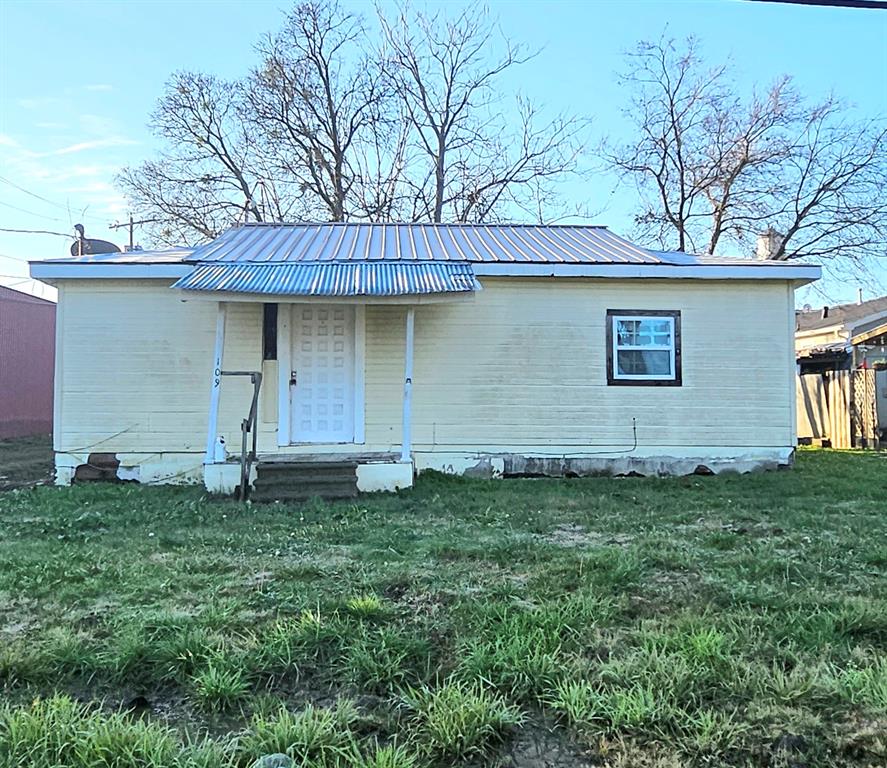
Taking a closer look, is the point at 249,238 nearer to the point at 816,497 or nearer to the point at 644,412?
the point at 644,412

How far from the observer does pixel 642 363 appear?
9.20 m

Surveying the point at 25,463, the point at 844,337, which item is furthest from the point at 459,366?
the point at 844,337

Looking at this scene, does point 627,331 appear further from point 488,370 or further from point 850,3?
point 850,3

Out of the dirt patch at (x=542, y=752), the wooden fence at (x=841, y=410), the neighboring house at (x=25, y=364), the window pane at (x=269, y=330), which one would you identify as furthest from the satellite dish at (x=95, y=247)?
the wooden fence at (x=841, y=410)

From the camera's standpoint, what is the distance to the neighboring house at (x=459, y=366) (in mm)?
8805

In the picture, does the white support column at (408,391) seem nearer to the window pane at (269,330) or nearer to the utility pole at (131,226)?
the window pane at (269,330)

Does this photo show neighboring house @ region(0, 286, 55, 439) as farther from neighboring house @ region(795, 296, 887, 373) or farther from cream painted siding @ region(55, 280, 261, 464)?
neighboring house @ region(795, 296, 887, 373)

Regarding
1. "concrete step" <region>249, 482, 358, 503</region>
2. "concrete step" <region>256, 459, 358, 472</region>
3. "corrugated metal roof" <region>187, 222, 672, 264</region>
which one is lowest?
"concrete step" <region>249, 482, 358, 503</region>

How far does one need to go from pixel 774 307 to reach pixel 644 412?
7.69 ft

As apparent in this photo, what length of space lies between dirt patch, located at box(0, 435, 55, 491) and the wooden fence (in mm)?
15068

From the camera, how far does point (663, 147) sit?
923 inches

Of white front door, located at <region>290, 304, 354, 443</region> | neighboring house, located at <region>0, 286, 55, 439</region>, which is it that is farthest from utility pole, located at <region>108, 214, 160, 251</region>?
white front door, located at <region>290, 304, 354, 443</region>

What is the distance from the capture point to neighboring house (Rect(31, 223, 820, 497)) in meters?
8.80

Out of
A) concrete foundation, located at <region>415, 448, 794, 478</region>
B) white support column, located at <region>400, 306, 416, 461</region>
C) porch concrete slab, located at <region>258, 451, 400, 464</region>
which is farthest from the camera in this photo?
concrete foundation, located at <region>415, 448, 794, 478</region>
